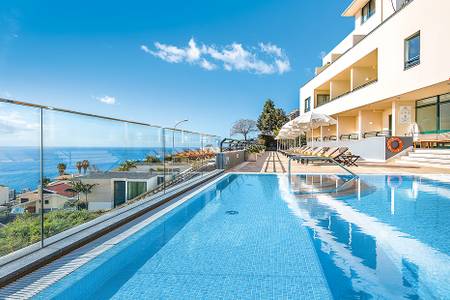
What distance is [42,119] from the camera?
2898 millimetres

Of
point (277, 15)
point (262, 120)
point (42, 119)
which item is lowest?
point (42, 119)

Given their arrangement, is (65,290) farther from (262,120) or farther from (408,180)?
(262,120)

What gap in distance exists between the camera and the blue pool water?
249 cm

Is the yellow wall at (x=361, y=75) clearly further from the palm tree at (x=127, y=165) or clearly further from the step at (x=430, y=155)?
the palm tree at (x=127, y=165)

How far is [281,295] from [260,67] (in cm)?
5354

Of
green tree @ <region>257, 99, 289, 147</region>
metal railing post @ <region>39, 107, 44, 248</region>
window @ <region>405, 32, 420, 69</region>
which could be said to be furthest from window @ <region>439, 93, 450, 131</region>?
green tree @ <region>257, 99, 289, 147</region>

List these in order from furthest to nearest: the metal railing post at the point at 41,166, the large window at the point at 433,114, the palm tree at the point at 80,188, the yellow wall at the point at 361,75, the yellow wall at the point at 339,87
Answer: the yellow wall at the point at 339,87 < the yellow wall at the point at 361,75 < the large window at the point at 433,114 < the palm tree at the point at 80,188 < the metal railing post at the point at 41,166

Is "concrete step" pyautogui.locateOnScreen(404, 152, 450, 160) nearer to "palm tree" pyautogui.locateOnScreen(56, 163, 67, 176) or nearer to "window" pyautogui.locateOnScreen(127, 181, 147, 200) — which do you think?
"window" pyautogui.locateOnScreen(127, 181, 147, 200)

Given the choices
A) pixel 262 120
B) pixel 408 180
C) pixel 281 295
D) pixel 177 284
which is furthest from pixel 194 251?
pixel 262 120

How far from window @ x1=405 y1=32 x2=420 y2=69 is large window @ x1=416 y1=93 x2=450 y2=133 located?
299 centimetres

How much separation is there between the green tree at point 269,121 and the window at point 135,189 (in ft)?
157

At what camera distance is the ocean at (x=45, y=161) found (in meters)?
2.50

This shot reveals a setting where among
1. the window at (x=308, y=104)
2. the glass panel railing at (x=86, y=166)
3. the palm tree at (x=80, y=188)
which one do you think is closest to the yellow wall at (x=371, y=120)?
the window at (x=308, y=104)

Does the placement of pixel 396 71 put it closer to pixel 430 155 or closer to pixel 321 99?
pixel 430 155
